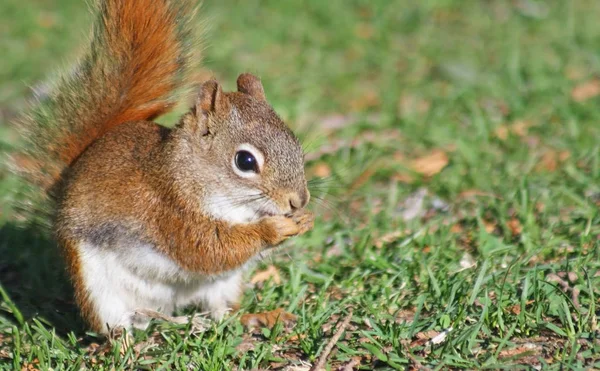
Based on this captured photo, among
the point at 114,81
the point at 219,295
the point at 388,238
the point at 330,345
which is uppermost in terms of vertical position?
the point at 114,81

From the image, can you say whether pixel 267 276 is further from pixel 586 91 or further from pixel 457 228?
pixel 586 91

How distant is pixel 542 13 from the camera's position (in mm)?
5254

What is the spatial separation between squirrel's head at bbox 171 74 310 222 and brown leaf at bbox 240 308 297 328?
34 centimetres

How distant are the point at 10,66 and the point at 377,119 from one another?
90.8 inches

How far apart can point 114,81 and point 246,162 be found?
0.56 meters

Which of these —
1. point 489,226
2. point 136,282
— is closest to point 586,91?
point 489,226

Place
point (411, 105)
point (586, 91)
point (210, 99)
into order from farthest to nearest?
point (411, 105) → point (586, 91) → point (210, 99)

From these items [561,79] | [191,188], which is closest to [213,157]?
[191,188]

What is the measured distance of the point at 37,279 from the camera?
10.2 feet

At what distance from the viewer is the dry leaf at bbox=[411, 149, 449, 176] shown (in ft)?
12.1

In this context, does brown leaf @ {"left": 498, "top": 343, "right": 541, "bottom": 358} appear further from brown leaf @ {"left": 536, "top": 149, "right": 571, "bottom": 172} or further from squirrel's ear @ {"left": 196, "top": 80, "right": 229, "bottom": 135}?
brown leaf @ {"left": 536, "top": 149, "right": 571, "bottom": 172}

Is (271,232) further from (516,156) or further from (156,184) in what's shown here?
(516,156)

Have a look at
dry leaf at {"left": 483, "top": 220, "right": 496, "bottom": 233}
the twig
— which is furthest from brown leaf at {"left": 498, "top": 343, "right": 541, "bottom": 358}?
dry leaf at {"left": 483, "top": 220, "right": 496, "bottom": 233}

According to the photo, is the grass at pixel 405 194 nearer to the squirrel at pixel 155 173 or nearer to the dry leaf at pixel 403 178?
the dry leaf at pixel 403 178
